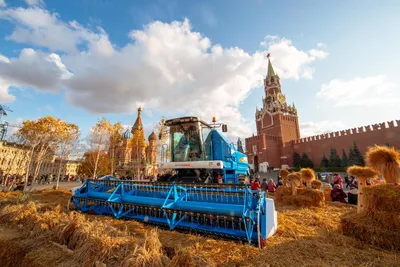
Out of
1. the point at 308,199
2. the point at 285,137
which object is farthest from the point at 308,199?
the point at 285,137

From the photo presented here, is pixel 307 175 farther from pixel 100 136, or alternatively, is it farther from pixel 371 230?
pixel 100 136

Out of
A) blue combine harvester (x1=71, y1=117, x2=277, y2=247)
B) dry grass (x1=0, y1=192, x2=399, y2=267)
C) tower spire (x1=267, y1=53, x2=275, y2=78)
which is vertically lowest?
dry grass (x1=0, y1=192, x2=399, y2=267)

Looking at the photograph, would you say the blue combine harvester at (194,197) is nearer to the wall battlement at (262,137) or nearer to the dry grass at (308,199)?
the dry grass at (308,199)

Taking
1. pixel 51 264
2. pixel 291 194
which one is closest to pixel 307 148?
pixel 291 194

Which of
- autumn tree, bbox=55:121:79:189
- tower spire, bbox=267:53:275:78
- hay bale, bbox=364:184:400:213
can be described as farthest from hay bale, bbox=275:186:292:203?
tower spire, bbox=267:53:275:78

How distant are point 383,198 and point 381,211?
0.27 meters

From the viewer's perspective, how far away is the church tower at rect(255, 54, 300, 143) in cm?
5900

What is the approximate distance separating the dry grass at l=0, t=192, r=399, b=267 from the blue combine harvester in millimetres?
373

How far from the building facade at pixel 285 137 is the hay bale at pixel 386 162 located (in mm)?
49214

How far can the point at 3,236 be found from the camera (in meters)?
3.96

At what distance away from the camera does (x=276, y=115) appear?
2359 inches

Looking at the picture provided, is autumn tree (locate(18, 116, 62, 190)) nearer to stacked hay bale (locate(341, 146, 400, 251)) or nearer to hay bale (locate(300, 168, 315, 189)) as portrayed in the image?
hay bale (locate(300, 168, 315, 189))

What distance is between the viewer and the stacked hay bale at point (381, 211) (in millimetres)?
3510

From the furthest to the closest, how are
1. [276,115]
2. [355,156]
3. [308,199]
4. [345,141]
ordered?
[276,115] < [345,141] < [355,156] < [308,199]
